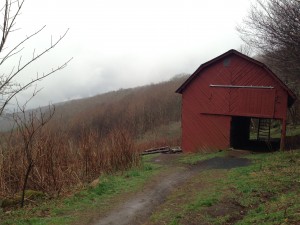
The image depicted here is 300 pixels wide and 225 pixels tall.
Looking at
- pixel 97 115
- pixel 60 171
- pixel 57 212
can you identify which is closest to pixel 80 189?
pixel 60 171

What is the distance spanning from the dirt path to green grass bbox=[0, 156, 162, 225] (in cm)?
47

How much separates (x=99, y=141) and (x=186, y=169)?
4.49m

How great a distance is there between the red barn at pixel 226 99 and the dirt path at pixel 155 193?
12.7ft

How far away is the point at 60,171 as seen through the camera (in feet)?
35.4

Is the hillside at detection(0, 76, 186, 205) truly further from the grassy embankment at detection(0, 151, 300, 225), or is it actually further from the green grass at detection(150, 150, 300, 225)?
the green grass at detection(150, 150, 300, 225)

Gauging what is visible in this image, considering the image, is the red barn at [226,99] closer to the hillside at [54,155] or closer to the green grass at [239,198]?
the green grass at [239,198]

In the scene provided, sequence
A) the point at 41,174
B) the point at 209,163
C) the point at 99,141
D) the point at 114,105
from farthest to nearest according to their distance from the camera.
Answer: the point at 114,105 < the point at 209,163 < the point at 99,141 < the point at 41,174

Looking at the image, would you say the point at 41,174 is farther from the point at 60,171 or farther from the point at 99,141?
the point at 99,141

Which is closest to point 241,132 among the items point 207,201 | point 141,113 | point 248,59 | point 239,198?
point 248,59

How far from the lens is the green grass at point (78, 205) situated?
8328mm

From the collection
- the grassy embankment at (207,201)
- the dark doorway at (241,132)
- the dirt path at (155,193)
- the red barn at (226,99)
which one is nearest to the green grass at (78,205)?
the grassy embankment at (207,201)

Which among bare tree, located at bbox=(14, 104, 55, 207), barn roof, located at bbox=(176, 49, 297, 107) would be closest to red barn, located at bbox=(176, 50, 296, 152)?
barn roof, located at bbox=(176, 49, 297, 107)

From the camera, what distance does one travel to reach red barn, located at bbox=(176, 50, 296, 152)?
64.6 feet

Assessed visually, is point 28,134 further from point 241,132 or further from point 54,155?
point 241,132
